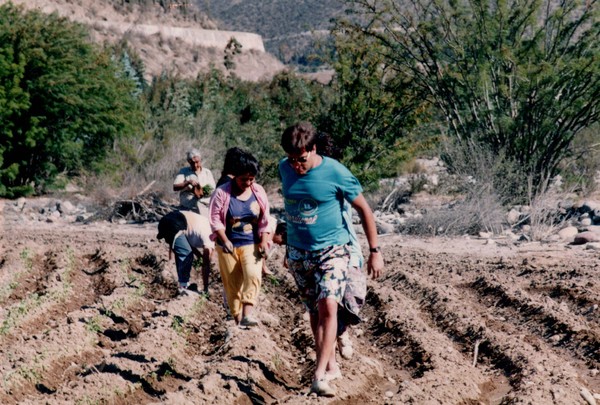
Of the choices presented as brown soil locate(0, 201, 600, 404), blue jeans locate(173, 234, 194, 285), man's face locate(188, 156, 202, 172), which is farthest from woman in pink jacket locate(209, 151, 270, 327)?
man's face locate(188, 156, 202, 172)

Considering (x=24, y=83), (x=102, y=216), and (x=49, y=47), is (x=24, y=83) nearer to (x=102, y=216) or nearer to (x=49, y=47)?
(x=49, y=47)

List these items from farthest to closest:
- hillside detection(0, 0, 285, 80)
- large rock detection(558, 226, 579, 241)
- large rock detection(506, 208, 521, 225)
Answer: hillside detection(0, 0, 285, 80)
large rock detection(506, 208, 521, 225)
large rock detection(558, 226, 579, 241)

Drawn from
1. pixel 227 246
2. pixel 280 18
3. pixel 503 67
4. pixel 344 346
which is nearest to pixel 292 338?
pixel 227 246

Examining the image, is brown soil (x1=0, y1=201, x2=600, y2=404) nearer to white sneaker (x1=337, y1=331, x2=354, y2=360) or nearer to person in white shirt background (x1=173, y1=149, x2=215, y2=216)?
white sneaker (x1=337, y1=331, x2=354, y2=360)

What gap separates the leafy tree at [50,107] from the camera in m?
24.1

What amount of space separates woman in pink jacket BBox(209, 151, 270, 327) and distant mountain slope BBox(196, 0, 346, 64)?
74.8 m

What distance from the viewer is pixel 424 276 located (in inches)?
459

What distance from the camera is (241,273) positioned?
8031 millimetres

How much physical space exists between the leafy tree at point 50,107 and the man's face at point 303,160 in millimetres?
18708

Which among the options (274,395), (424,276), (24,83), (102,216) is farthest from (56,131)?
(274,395)

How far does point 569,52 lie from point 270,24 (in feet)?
253

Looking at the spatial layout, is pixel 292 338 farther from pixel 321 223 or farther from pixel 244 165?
pixel 321 223

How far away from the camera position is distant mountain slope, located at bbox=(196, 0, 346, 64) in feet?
281

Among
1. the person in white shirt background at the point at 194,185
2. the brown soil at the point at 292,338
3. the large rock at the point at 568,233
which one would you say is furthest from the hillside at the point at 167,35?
the person in white shirt background at the point at 194,185
